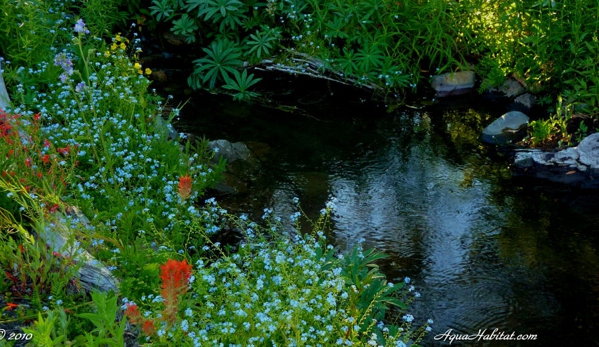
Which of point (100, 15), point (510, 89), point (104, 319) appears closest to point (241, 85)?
point (100, 15)

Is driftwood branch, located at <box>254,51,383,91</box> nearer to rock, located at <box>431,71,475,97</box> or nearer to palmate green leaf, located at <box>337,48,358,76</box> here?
palmate green leaf, located at <box>337,48,358,76</box>

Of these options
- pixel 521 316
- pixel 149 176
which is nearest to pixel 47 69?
pixel 149 176

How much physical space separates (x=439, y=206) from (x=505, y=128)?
1.68m

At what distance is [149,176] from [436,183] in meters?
2.63

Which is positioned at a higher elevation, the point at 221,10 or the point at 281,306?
the point at 221,10

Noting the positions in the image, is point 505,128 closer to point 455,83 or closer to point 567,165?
point 567,165

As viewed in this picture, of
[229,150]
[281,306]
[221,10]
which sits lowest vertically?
[229,150]

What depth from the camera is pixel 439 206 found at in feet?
19.0

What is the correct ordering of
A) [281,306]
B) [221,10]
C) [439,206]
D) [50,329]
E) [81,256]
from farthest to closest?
[221,10] → [439,206] → [81,256] → [281,306] → [50,329]

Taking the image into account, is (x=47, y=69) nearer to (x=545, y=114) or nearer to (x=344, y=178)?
(x=344, y=178)

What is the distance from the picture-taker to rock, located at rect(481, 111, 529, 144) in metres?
6.93

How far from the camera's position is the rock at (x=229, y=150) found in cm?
633

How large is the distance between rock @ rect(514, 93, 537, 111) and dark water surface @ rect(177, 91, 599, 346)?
34cm

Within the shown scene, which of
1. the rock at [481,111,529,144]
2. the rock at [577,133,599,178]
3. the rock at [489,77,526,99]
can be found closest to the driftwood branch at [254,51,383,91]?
the rock at [489,77,526,99]
